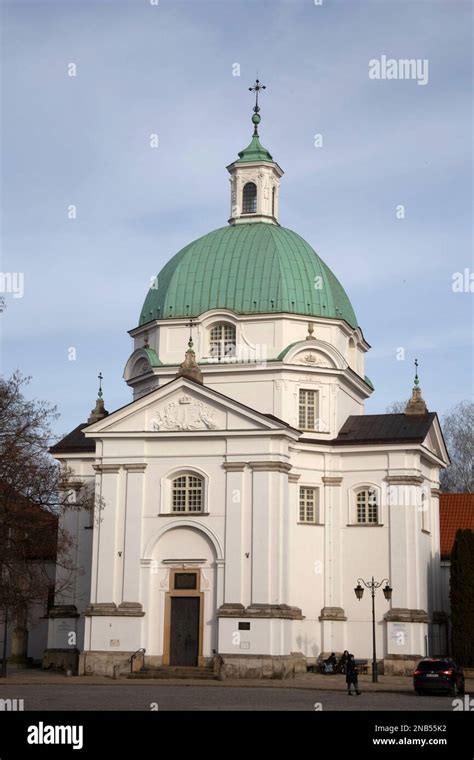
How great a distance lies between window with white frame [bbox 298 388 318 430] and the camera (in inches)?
1941

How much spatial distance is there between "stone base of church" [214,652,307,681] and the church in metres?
0.08

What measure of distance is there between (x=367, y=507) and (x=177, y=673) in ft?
37.4

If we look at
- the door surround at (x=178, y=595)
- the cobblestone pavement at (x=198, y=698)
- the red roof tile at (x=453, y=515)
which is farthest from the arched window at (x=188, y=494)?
the red roof tile at (x=453, y=515)

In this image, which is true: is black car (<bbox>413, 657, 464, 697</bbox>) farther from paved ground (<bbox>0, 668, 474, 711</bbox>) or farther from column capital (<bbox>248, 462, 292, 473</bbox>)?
column capital (<bbox>248, 462, 292, 473</bbox>)

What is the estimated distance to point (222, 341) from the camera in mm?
50031

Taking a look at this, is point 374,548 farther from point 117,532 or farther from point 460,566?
point 117,532

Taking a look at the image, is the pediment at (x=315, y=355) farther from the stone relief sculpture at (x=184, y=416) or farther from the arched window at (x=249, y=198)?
the arched window at (x=249, y=198)

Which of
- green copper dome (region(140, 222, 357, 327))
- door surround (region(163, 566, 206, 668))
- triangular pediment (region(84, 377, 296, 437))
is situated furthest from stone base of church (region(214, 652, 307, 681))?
green copper dome (region(140, 222, 357, 327))

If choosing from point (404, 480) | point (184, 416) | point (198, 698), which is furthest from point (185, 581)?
point (198, 698)

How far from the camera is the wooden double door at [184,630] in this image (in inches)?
1714

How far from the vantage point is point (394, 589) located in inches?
1828

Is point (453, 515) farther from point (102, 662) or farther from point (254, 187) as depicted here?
point (102, 662)
